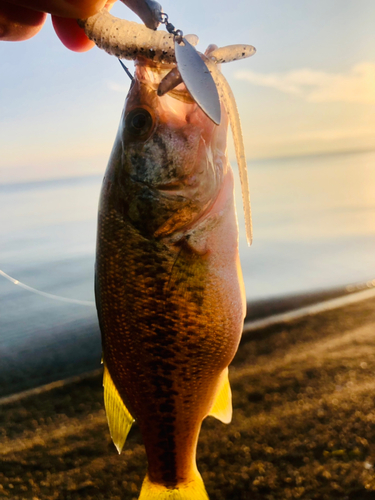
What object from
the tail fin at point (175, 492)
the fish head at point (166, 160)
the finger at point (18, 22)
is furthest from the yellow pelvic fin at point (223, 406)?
the finger at point (18, 22)

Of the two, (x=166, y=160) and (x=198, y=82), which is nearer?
(x=198, y=82)

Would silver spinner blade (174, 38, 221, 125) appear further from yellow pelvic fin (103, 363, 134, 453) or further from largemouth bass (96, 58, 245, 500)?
yellow pelvic fin (103, 363, 134, 453)

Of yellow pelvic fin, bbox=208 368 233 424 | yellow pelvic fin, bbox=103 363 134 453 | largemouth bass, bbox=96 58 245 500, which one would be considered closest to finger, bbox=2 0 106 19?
largemouth bass, bbox=96 58 245 500

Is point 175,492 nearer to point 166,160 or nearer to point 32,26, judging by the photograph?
point 166,160

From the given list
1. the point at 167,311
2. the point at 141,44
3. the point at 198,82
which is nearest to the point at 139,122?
the point at 141,44

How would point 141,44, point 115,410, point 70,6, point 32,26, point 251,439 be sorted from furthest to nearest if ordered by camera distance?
point 251,439 → point 32,26 → point 115,410 → point 70,6 → point 141,44

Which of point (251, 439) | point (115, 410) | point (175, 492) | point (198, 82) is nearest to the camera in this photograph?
point (198, 82)
